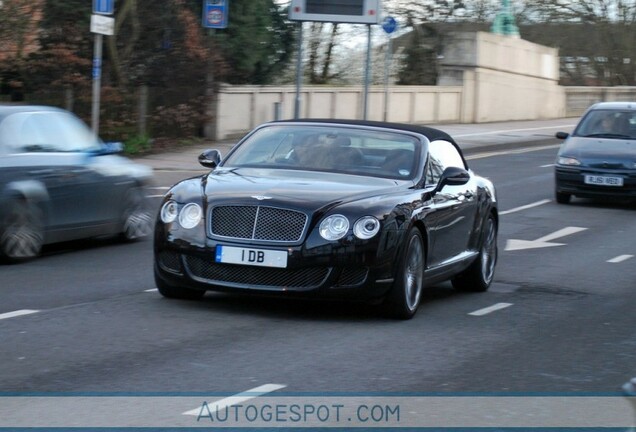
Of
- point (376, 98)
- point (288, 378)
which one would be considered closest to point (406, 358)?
point (288, 378)

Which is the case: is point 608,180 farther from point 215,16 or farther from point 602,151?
point 215,16

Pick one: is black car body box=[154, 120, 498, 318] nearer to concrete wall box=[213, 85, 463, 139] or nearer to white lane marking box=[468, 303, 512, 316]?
white lane marking box=[468, 303, 512, 316]

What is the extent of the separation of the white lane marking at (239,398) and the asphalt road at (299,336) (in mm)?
80

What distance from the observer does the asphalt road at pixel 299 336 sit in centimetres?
711

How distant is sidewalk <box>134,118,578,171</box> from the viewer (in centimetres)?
2516

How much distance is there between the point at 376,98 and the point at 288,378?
30448 millimetres

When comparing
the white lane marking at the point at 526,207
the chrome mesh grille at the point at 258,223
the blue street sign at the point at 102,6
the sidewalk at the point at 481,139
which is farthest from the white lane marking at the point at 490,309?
the sidewalk at the point at 481,139

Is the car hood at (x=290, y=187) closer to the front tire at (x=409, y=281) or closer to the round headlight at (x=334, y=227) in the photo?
the round headlight at (x=334, y=227)

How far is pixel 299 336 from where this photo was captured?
843 cm

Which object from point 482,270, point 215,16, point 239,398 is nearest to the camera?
point 239,398

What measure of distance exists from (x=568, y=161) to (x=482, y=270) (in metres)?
9.38

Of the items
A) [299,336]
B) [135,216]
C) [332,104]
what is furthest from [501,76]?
[299,336]

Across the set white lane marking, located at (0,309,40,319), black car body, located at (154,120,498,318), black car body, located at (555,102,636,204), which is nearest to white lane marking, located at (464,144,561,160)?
black car body, located at (555,102,636,204)

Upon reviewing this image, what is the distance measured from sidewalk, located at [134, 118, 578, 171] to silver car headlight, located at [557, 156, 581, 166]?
7041 mm
